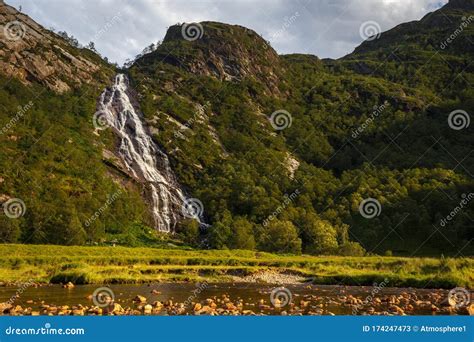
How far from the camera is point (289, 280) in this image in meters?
43.8

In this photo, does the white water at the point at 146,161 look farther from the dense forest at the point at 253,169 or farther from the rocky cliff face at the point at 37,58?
the rocky cliff face at the point at 37,58

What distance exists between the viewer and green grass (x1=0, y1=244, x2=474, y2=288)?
3700 centimetres


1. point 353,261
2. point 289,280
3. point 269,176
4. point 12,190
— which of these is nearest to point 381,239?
point 269,176

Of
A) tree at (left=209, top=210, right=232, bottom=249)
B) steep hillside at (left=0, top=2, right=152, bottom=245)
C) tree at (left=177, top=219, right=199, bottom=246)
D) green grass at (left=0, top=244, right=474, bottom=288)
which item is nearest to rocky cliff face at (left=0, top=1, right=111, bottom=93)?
steep hillside at (left=0, top=2, right=152, bottom=245)

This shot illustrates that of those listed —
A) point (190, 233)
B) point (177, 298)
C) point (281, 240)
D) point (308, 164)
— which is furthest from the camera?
point (308, 164)

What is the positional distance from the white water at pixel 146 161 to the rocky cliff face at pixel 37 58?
583 inches

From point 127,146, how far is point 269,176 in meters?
40.7

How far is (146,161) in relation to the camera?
117 metres

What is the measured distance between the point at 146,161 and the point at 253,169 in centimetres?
3464

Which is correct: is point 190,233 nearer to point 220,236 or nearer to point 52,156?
point 220,236

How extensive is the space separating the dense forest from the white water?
335 centimetres

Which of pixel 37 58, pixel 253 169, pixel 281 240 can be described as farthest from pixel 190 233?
pixel 37 58

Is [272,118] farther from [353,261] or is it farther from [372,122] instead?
[353,261]

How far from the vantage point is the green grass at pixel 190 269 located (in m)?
37.0
